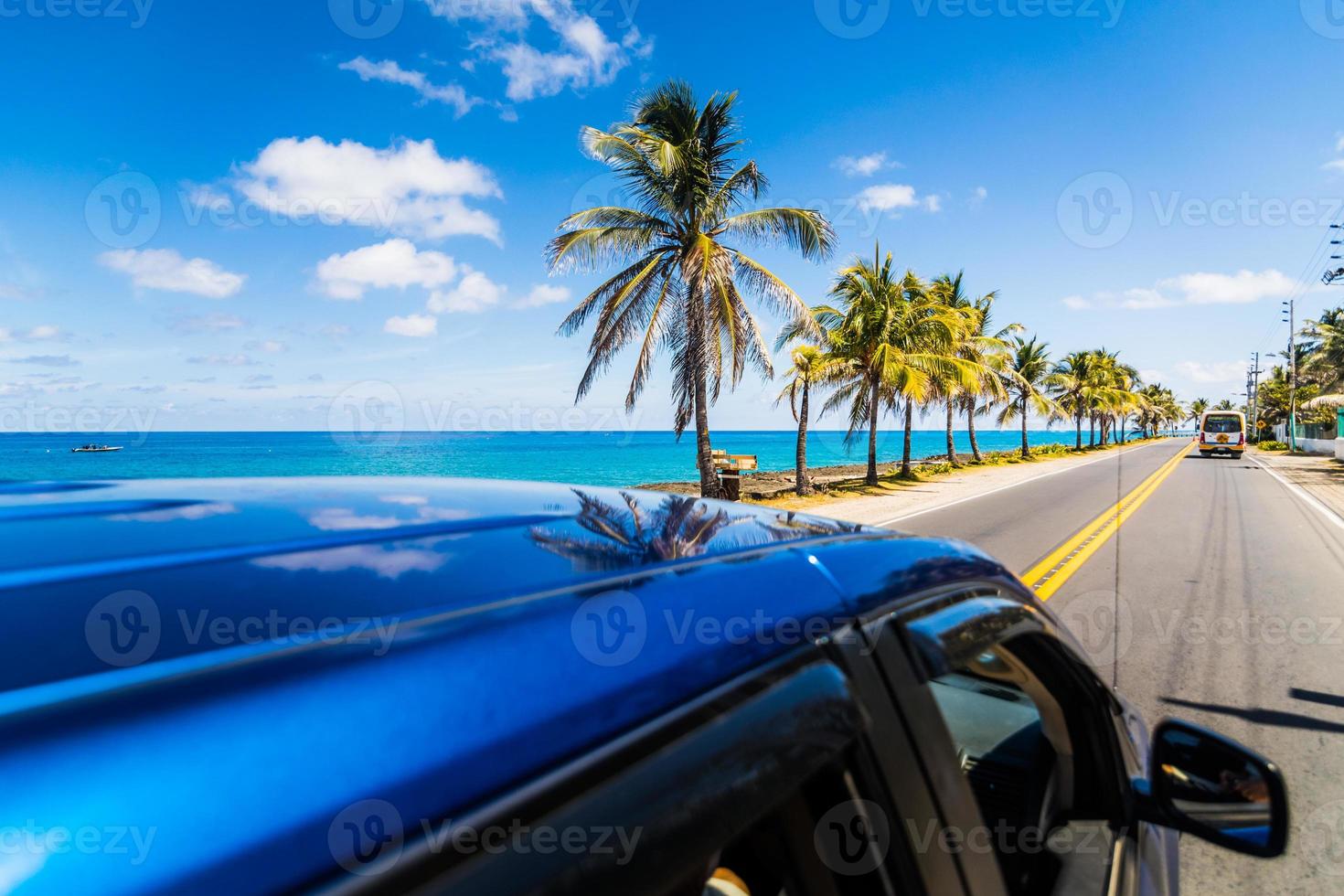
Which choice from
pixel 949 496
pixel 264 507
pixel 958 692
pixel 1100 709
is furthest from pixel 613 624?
pixel 949 496

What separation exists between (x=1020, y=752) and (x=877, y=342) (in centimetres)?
2358

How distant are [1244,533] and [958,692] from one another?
13.3 m

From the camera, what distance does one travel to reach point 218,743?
0.55m

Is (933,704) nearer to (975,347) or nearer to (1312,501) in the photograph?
(1312,501)

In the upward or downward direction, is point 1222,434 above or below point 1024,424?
below

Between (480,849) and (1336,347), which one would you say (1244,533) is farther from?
(1336,347)

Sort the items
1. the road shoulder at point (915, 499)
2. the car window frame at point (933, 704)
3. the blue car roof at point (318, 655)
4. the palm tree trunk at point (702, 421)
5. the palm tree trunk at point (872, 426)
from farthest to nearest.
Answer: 1. the palm tree trunk at point (872, 426)
2. the palm tree trunk at point (702, 421)
3. the road shoulder at point (915, 499)
4. the car window frame at point (933, 704)
5. the blue car roof at point (318, 655)

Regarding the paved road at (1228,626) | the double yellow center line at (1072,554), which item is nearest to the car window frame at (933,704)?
the paved road at (1228,626)

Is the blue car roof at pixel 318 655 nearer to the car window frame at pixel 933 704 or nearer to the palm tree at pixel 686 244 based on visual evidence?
the car window frame at pixel 933 704

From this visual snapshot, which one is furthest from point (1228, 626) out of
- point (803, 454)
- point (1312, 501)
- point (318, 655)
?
point (803, 454)

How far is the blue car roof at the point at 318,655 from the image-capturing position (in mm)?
495

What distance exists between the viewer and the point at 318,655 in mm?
669

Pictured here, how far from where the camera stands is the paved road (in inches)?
130

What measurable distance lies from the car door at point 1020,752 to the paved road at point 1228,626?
0.99 m
